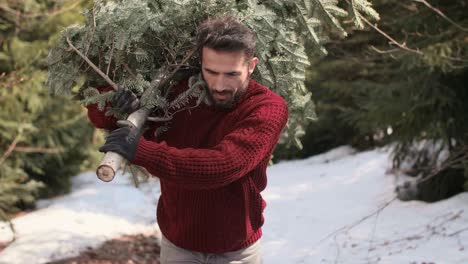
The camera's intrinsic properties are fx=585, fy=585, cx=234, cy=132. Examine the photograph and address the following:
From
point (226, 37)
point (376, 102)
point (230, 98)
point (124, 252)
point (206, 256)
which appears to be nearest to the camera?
point (226, 37)

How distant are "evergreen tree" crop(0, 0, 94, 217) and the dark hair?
4.07 metres

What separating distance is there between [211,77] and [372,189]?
6.42m

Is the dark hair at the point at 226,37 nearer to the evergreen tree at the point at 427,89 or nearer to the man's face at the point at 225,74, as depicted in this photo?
the man's face at the point at 225,74

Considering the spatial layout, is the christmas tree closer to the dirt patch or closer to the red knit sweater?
the red knit sweater

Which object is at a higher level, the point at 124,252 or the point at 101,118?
the point at 101,118

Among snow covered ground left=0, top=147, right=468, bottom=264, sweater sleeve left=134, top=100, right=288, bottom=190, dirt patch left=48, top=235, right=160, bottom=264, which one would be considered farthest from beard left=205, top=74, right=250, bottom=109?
dirt patch left=48, top=235, right=160, bottom=264

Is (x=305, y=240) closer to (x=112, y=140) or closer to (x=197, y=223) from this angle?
(x=197, y=223)

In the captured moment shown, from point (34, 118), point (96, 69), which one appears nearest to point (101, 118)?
point (96, 69)

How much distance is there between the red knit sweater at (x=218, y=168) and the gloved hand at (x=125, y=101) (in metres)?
0.18

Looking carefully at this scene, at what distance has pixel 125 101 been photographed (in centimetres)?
238

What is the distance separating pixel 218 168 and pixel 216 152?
0.20ft

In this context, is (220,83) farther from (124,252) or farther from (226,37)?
(124,252)

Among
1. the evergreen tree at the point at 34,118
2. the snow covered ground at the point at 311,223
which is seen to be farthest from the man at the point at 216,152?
the evergreen tree at the point at 34,118

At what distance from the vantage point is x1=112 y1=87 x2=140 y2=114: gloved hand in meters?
2.37
